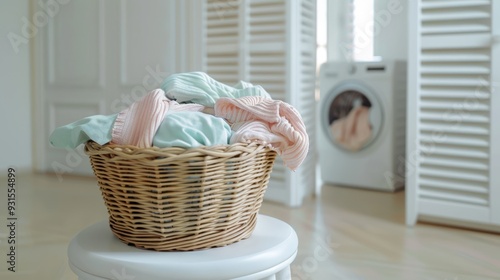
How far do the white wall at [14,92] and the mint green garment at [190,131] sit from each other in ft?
9.76

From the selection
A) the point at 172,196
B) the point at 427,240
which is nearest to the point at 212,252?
the point at 172,196

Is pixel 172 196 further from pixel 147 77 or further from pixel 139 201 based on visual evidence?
pixel 147 77

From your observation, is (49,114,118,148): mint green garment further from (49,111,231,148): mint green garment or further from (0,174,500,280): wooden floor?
(0,174,500,280): wooden floor

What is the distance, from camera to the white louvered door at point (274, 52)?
2719 millimetres

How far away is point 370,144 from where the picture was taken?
3.15m

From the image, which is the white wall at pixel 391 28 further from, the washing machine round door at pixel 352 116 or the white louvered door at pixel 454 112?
the white louvered door at pixel 454 112

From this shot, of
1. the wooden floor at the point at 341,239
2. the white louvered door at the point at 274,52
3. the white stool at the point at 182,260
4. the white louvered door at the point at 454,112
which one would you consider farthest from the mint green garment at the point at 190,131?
the white louvered door at the point at 274,52

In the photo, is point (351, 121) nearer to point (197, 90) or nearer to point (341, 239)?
point (341, 239)

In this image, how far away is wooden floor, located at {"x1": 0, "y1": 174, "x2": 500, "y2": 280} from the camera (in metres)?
1.77

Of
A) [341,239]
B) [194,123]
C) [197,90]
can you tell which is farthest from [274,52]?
[194,123]

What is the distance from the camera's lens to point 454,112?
88.4 inches

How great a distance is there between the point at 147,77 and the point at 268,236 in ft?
8.15

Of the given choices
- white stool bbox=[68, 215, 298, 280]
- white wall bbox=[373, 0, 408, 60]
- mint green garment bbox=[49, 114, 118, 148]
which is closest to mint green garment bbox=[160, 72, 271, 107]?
mint green garment bbox=[49, 114, 118, 148]

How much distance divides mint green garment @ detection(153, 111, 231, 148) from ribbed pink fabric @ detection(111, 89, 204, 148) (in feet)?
0.04
